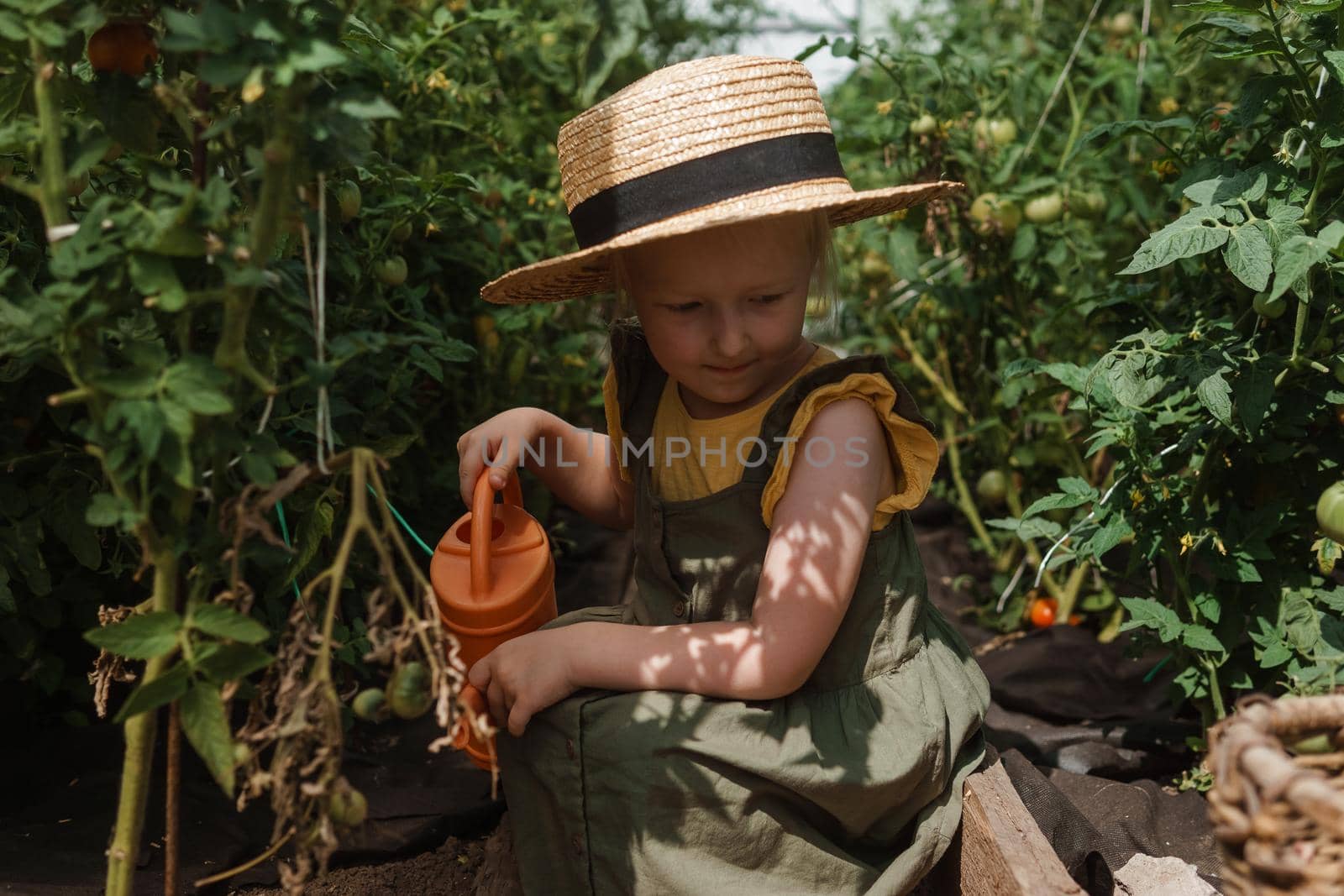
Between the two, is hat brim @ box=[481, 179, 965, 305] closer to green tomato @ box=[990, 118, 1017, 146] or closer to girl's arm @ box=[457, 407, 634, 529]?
girl's arm @ box=[457, 407, 634, 529]

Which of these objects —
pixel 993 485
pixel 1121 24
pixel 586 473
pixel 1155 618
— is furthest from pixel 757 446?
pixel 1121 24

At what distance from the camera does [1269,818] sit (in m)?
0.92

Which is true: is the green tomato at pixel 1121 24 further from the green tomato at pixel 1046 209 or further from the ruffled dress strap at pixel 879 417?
the ruffled dress strap at pixel 879 417

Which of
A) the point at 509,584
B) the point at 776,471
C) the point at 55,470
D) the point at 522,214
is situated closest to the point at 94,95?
the point at 55,470

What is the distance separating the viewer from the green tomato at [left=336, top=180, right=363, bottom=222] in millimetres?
1563

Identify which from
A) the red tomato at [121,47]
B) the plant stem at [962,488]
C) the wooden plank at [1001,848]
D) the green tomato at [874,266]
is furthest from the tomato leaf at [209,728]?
the green tomato at [874,266]

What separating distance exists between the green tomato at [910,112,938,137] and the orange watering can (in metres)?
1.34

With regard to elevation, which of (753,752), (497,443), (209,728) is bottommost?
(753,752)

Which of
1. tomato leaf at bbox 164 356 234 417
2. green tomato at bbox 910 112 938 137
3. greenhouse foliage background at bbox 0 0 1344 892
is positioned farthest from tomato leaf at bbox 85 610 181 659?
green tomato at bbox 910 112 938 137

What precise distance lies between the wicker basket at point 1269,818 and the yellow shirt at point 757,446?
1.92 feet

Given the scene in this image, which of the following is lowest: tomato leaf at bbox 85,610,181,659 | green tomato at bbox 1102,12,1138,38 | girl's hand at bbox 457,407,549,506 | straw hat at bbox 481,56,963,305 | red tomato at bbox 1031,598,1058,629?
red tomato at bbox 1031,598,1058,629

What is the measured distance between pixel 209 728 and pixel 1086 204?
2077 mm

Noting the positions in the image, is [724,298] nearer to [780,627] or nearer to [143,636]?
[780,627]

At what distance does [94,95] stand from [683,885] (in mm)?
1047
